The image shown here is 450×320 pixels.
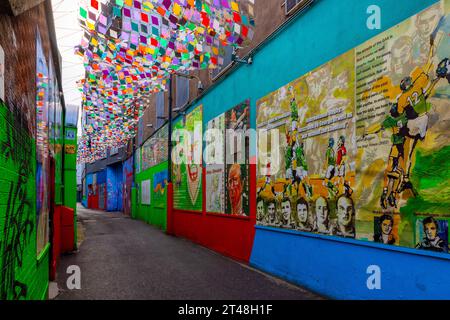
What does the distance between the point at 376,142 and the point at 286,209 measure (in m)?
2.80

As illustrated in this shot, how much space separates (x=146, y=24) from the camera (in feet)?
21.8

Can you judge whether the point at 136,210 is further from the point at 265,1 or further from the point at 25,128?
the point at 25,128

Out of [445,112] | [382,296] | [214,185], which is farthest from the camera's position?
[214,185]

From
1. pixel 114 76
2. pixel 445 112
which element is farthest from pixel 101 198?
pixel 445 112

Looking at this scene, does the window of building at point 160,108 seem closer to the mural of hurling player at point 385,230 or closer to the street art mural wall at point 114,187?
the mural of hurling player at point 385,230

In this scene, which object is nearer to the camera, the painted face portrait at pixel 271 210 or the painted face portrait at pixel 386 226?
the painted face portrait at pixel 386 226

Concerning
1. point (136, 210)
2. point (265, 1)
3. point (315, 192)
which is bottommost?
point (136, 210)

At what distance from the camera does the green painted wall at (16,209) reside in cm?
296

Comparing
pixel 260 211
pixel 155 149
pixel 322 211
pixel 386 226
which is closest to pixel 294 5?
pixel 322 211

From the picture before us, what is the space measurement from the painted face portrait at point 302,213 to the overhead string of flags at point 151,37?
319 centimetres

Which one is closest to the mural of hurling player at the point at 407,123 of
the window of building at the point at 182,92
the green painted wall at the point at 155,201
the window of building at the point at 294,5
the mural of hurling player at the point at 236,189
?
the window of building at the point at 294,5

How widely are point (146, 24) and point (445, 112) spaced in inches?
188

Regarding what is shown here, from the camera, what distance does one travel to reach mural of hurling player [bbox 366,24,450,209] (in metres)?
4.65
